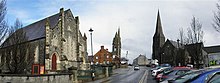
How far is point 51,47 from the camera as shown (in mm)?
46312

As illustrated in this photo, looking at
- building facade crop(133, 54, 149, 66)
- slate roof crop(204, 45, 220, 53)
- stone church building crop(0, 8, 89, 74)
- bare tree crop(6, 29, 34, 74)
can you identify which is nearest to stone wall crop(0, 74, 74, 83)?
stone church building crop(0, 8, 89, 74)

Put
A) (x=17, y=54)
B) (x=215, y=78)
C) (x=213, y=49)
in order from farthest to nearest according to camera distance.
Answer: (x=213, y=49), (x=17, y=54), (x=215, y=78)

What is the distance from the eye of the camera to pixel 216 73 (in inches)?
311

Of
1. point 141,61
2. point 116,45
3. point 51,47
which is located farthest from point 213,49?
point 51,47

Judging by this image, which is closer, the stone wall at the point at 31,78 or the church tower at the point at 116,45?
the stone wall at the point at 31,78

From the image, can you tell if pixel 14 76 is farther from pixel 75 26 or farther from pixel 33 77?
pixel 75 26

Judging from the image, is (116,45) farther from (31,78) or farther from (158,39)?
(31,78)

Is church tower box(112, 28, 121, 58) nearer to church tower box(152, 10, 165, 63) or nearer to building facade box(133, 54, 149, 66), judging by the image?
church tower box(152, 10, 165, 63)

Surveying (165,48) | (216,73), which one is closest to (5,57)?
(216,73)

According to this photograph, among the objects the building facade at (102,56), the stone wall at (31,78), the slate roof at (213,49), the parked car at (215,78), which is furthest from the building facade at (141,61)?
the parked car at (215,78)

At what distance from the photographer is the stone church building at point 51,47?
39.5m

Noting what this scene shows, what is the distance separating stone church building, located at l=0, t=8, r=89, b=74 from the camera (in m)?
39.5

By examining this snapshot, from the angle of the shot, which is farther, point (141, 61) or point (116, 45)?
point (141, 61)

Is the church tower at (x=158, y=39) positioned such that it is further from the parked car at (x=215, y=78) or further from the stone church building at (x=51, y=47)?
the parked car at (x=215, y=78)
